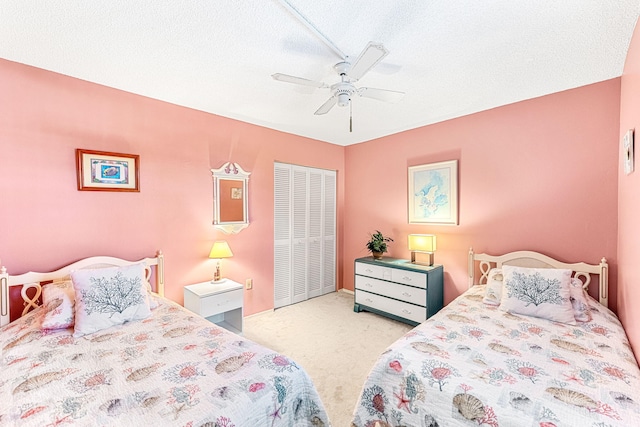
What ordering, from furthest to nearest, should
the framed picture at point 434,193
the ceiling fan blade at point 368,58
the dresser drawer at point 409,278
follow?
1. the framed picture at point 434,193
2. the dresser drawer at point 409,278
3. the ceiling fan blade at point 368,58

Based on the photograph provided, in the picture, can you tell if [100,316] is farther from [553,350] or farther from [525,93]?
[525,93]

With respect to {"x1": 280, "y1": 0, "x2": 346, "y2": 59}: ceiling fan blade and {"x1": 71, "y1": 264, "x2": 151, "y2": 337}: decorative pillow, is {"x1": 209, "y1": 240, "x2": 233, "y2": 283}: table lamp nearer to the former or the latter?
{"x1": 71, "y1": 264, "x2": 151, "y2": 337}: decorative pillow

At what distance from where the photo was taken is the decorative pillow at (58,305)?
1833mm

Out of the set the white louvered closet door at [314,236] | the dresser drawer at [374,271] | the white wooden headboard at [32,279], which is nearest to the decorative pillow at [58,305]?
the white wooden headboard at [32,279]

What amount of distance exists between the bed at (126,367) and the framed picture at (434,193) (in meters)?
2.63

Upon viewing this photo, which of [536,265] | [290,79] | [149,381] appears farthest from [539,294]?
[149,381]

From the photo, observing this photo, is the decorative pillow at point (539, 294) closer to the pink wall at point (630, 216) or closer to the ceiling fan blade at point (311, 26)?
the pink wall at point (630, 216)

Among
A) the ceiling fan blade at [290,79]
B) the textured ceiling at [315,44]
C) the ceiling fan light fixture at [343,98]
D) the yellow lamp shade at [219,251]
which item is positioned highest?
the textured ceiling at [315,44]

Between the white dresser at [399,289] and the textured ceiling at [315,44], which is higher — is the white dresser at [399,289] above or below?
below

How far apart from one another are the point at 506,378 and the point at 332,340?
6.04 feet

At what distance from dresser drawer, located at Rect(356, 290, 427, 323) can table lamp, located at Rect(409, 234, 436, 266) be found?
586 millimetres

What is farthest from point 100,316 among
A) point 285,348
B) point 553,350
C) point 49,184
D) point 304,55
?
point 553,350

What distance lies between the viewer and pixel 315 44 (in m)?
1.85

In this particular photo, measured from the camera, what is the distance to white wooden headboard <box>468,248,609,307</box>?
7.77 feet
